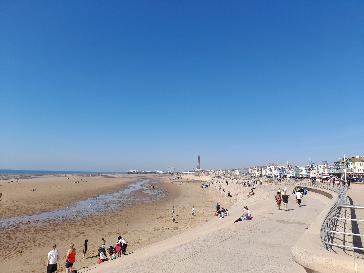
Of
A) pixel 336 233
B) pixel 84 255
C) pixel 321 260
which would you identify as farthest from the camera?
pixel 84 255

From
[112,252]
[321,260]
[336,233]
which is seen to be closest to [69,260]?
[112,252]

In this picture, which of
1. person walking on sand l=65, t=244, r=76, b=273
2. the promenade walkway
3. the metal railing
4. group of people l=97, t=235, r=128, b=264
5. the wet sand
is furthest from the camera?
the wet sand

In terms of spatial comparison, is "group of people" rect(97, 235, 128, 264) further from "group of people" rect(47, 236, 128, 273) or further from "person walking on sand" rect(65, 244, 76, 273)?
"person walking on sand" rect(65, 244, 76, 273)

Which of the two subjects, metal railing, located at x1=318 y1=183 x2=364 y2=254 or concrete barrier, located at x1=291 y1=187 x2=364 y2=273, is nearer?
concrete barrier, located at x1=291 y1=187 x2=364 y2=273

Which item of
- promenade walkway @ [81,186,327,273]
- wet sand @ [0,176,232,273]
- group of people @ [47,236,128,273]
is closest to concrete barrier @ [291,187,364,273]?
promenade walkway @ [81,186,327,273]

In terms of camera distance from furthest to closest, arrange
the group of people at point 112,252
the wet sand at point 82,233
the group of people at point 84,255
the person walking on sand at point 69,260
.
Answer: the wet sand at point 82,233 → the group of people at point 112,252 → the person walking on sand at point 69,260 → the group of people at point 84,255

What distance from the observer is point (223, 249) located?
1180 centimetres

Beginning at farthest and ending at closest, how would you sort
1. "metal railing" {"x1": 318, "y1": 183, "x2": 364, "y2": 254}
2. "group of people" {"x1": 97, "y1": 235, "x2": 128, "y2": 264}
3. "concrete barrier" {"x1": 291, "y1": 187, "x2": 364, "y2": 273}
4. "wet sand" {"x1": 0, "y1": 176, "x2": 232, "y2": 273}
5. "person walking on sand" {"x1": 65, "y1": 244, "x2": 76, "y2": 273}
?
"wet sand" {"x1": 0, "y1": 176, "x2": 232, "y2": 273} < "group of people" {"x1": 97, "y1": 235, "x2": 128, "y2": 264} < "person walking on sand" {"x1": 65, "y1": 244, "x2": 76, "y2": 273} < "metal railing" {"x1": 318, "y1": 183, "x2": 364, "y2": 254} < "concrete barrier" {"x1": 291, "y1": 187, "x2": 364, "y2": 273}

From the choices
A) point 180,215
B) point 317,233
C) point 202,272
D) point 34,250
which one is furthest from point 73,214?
point 317,233

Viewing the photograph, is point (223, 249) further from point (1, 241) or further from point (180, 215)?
point (180, 215)

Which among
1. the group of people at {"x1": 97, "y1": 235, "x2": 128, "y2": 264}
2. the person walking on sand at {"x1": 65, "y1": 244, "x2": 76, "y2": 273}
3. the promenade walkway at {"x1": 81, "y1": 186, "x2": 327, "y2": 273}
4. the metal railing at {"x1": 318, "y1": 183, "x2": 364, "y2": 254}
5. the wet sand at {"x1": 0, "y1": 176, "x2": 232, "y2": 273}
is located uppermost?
the metal railing at {"x1": 318, "y1": 183, "x2": 364, "y2": 254}

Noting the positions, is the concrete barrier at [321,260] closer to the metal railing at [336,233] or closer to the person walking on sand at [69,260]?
the metal railing at [336,233]

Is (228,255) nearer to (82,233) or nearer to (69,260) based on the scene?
(69,260)

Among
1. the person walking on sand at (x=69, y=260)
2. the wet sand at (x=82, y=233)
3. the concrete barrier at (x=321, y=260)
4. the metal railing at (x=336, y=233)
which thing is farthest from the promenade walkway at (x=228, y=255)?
the wet sand at (x=82, y=233)
